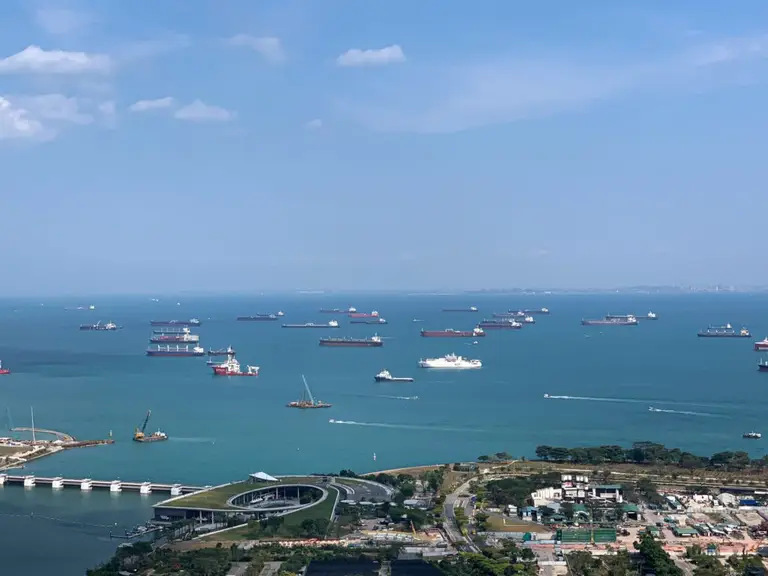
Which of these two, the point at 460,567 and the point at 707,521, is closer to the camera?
the point at 460,567

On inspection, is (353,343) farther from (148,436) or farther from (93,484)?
(93,484)

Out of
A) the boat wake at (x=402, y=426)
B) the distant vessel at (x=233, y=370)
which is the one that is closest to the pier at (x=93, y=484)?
the boat wake at (x=402, y=426)

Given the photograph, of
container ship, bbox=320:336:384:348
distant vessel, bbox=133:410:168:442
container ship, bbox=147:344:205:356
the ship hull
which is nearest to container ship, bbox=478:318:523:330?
container ship, bbox=320:336:384:348

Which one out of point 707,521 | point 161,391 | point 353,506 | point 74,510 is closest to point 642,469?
point 707,521

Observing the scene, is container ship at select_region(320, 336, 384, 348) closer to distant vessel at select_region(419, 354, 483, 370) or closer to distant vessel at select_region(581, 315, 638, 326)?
distant vessel at select_region(419, 354, 483, 370)

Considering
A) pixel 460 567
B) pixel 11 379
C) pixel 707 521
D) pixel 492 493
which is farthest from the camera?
pixel 11 379

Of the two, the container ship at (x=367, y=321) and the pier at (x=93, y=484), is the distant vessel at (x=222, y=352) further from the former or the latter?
the container ship at (x=367, y=321)

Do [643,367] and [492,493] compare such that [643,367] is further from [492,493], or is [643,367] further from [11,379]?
[11,379]
